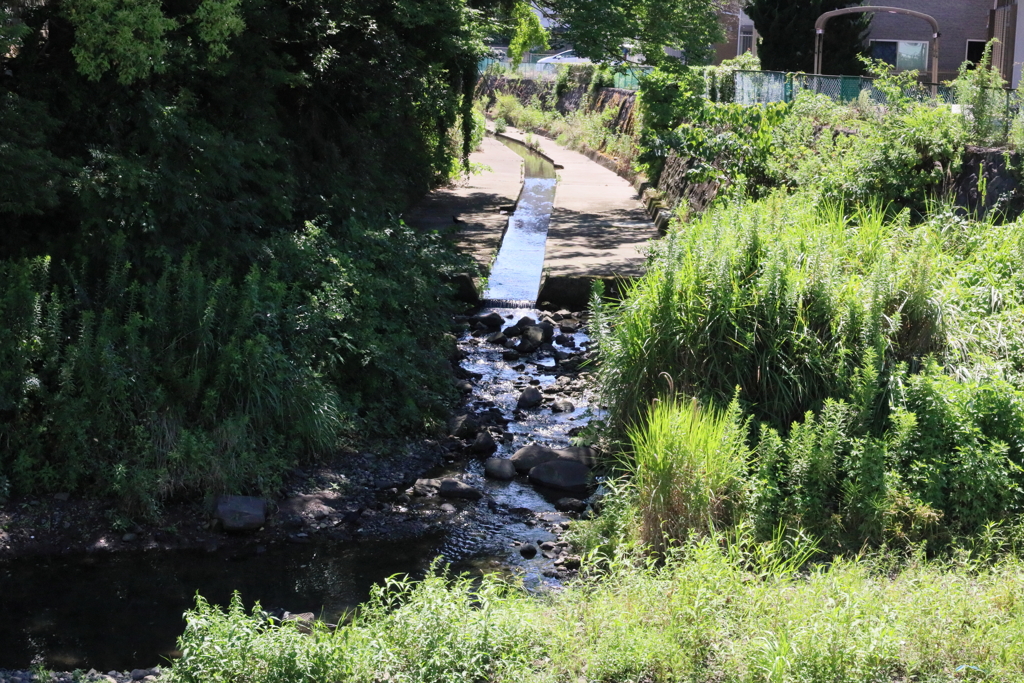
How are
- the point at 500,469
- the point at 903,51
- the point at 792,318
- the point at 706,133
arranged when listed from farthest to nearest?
the point at 903,51, the point at 706,133, the point at 500,469, the point at 792,318

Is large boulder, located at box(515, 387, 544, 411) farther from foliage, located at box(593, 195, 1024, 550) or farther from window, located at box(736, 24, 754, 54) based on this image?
window, located at box(736, 24, 754, 54)

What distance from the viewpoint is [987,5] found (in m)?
33.4

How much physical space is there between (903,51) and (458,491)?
31.5 meters

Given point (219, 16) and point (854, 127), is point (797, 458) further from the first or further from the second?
point (854, 127)

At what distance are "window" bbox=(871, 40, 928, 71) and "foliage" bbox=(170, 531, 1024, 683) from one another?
32354 millimetres

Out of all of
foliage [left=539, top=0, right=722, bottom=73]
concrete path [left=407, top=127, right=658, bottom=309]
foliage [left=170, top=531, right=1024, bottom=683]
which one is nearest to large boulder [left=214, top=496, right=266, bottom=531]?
foliage [left=170, top=531, right=1024, bottom=683]

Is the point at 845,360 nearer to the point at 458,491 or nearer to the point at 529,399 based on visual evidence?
the point at 458,491

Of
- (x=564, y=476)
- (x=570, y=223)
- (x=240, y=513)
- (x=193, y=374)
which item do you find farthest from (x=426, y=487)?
(x=570, y=223)

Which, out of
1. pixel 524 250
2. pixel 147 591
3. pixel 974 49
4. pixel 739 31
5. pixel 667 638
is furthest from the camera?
pixel 739 31

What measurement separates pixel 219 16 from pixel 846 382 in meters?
6.27

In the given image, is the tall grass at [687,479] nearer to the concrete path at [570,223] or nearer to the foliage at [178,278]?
the foliage at [178,278]

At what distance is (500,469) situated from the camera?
830 cm

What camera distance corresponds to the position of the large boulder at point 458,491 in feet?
25.8

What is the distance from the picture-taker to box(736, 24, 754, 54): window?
39500 millimetres
